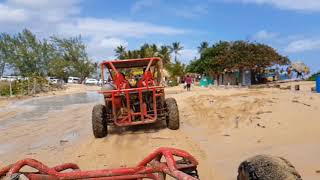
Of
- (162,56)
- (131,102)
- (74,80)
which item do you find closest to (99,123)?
(131,102)

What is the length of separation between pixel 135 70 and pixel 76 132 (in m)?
2.41

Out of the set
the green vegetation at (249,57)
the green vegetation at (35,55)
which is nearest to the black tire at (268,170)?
the green vegetation at (249,57)

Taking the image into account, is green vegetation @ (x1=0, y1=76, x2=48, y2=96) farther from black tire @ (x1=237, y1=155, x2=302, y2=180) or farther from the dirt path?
black tire @ (x1=237, y1=155, x2=302, y2=180)

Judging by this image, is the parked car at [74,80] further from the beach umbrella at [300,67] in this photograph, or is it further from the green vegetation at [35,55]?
the beach umbrella at [300,67]

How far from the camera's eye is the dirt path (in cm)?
738

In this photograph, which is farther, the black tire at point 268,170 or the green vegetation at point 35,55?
the green vegetation at point 35,55

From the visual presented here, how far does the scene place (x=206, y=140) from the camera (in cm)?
987

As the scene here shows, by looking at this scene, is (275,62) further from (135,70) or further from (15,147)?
(15,147)

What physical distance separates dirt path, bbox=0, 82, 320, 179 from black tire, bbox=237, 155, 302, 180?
2.69m

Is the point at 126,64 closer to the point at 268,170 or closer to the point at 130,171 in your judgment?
the point at 130,171

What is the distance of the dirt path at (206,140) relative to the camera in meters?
7.38

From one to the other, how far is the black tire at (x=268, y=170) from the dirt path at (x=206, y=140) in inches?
106

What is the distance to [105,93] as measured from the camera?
11.4m

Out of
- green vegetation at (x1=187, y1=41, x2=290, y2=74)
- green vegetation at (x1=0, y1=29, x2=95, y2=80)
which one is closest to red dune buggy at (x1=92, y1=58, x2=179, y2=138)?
green vegetation at (x1=187, y1=41, x2=290, y2=74)
